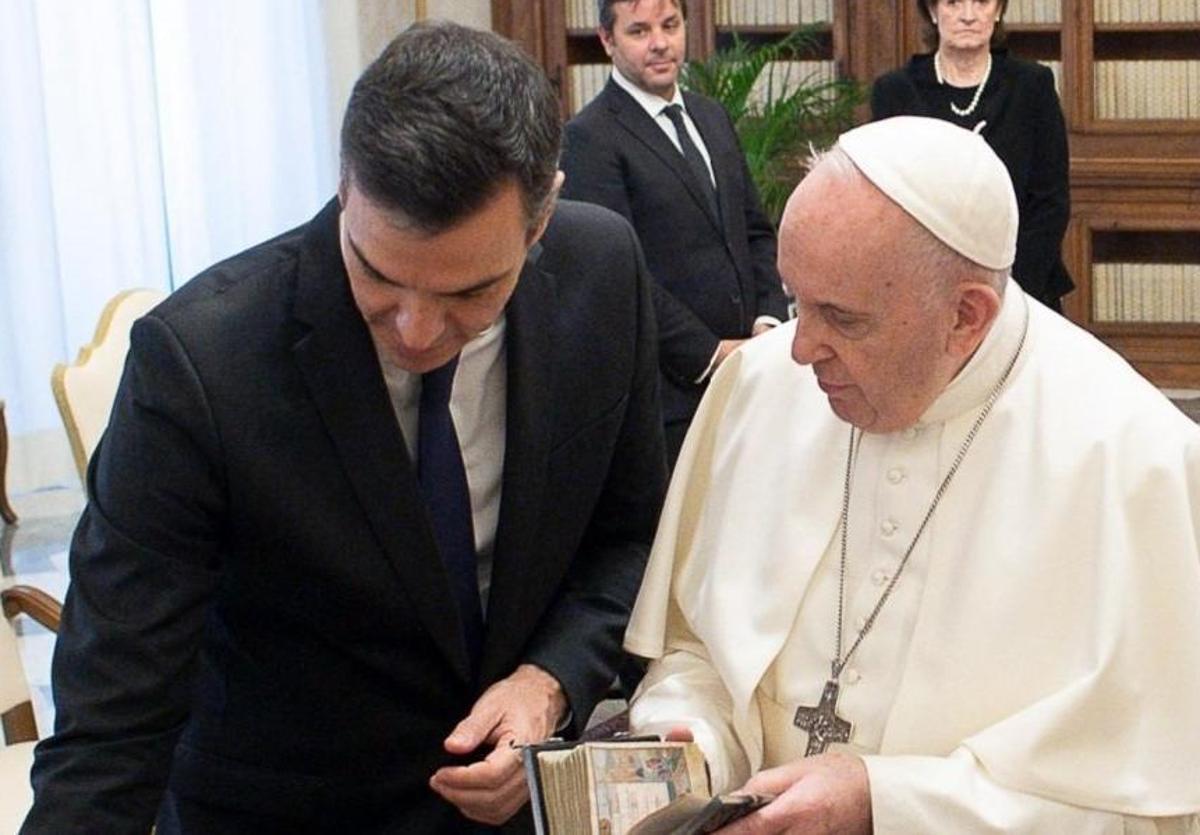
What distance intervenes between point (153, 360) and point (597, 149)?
342 cm

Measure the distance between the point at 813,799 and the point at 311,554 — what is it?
636mm

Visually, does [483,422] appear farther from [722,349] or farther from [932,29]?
[932,29]

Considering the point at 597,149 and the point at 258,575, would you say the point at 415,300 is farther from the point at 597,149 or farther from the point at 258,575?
the point at 597,149

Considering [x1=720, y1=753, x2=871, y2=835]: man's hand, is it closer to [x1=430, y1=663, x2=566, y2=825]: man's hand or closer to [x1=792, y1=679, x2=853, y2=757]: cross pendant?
[x1=792, y1=679, x2=853, y2=757]: cross pendant

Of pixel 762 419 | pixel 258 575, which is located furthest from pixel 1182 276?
pixel 258 575

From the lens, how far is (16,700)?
155 inches

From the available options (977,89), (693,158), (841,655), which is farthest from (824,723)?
(977,89)

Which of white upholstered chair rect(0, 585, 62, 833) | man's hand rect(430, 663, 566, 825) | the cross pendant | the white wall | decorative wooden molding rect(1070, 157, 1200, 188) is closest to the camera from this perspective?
man's hand rect(430, 663, 566, 825)

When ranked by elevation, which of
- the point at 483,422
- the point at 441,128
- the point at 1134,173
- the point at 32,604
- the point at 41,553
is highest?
the point at 441,128

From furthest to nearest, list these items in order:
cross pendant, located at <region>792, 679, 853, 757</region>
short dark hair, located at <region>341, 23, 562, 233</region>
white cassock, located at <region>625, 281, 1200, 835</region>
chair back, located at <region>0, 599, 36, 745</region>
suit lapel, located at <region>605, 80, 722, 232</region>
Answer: suit lapel, located at <region>605, 80, 722, 232</region>
chair back, located at <region>0, 599, 36, 745</region>
cross pendant, located at <region>792, 679, 853, 757</region>
white cassock, located at <region>625, 281, 1200, 835</region>
short dark hair, located at <region>341, 23, 562, 233</region>

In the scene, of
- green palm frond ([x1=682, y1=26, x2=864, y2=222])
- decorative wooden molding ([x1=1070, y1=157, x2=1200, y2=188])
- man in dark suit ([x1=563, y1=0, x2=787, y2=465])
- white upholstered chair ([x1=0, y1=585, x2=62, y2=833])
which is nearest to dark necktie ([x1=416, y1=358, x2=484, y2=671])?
white upholstered chair ([x1=0, y1=585, x2=62, y2=833])

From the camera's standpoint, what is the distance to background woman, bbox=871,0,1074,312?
640cm

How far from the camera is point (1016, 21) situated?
9508mm

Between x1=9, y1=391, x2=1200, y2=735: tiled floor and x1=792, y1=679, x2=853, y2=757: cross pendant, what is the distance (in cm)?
333
